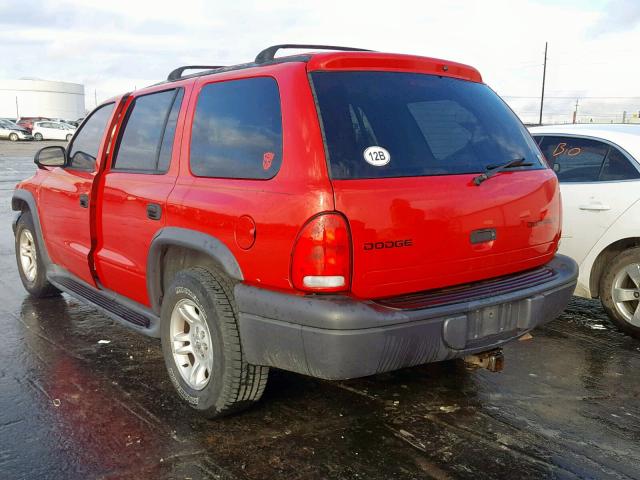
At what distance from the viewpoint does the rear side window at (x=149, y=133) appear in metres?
3.70

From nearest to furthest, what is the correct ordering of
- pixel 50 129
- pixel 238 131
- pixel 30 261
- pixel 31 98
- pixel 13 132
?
pixel 238 131
pixel 30 261
pixel 13 132
pixel 50 129
pixel 31 98

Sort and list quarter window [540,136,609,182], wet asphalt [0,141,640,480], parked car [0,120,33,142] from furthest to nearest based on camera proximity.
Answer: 1. parked car [0,120,33,142]
2. quarter window [540,136,609,182]
3. wet asphalt [0,141,640,480]

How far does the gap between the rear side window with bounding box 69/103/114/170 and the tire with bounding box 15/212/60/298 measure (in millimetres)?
1001

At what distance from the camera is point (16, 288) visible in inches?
242

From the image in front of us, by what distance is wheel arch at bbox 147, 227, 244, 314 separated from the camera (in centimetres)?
299

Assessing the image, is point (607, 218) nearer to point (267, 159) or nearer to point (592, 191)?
point (592, 191)

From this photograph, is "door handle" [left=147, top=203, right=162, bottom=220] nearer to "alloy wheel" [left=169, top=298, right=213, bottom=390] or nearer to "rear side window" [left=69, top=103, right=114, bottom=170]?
"alloy wheel" [left=169, top=298, right=213, bottom=390]

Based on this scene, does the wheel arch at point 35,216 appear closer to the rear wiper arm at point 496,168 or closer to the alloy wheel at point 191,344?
the alloy wheel at point 191,344

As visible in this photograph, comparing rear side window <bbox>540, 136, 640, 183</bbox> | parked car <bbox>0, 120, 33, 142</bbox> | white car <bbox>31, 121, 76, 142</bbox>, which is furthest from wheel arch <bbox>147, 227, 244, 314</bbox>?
parked car <bbox>0, 120, 33, 142</bbox>

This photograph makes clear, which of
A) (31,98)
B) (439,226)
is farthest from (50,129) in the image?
(31,98)

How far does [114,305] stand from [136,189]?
931 mm

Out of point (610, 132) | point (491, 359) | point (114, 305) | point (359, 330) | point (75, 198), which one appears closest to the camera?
point (359, 330)

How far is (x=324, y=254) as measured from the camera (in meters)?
2.62

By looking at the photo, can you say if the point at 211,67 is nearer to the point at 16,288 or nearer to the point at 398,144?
the point at 398,144
